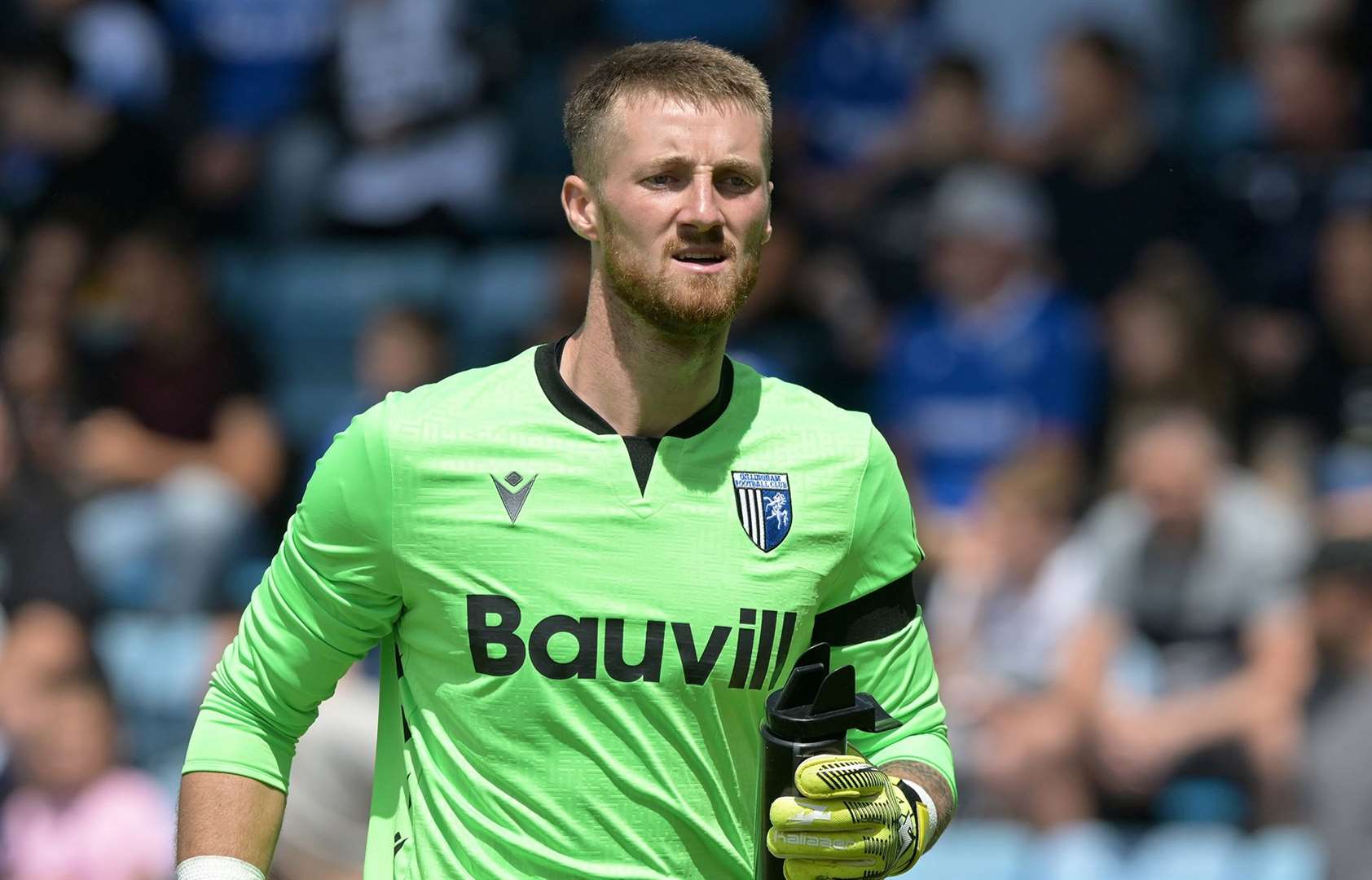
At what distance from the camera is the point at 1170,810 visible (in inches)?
300

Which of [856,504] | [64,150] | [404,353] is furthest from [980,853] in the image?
[64,150]

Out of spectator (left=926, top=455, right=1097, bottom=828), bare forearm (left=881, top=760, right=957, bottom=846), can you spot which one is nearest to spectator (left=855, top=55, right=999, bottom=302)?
spectator (left=926, top=455, right=1097, bottom=828)

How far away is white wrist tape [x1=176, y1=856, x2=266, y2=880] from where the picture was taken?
3357 mm

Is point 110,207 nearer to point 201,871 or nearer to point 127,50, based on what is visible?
point 127,50

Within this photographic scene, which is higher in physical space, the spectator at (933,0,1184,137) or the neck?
the spectator at (933,0,1184,137)

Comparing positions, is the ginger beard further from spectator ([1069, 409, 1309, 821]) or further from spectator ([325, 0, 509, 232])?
spectator ([325, 0, 509, 232])

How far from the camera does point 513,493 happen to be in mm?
3443

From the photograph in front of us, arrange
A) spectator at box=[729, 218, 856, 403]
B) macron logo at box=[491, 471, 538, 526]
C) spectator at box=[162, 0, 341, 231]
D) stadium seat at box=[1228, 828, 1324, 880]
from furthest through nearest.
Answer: spectator at box=[162, 0, 341, 231] < spectator at box=[729, 218, 856, 403] < stadium seat at box=[1228, 828, 1324, 880] < macron logo at box=[491, 471, 538, 526]

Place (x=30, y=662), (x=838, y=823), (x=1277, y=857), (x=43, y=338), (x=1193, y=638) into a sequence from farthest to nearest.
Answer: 1. (x=43, y=338)
2. (x=30, y=662)
3. (x=1193, y=638)
4. (x=1277, y=857)
5. (x=838, y=823)

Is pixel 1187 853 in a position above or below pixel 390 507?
below

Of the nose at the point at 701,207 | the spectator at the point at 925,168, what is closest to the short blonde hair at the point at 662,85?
the nose at the point at 701,207

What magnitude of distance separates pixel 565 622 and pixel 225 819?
693 mm

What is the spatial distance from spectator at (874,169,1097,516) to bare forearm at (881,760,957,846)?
5167 mm

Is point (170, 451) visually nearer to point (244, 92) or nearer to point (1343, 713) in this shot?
point (244, 92)
